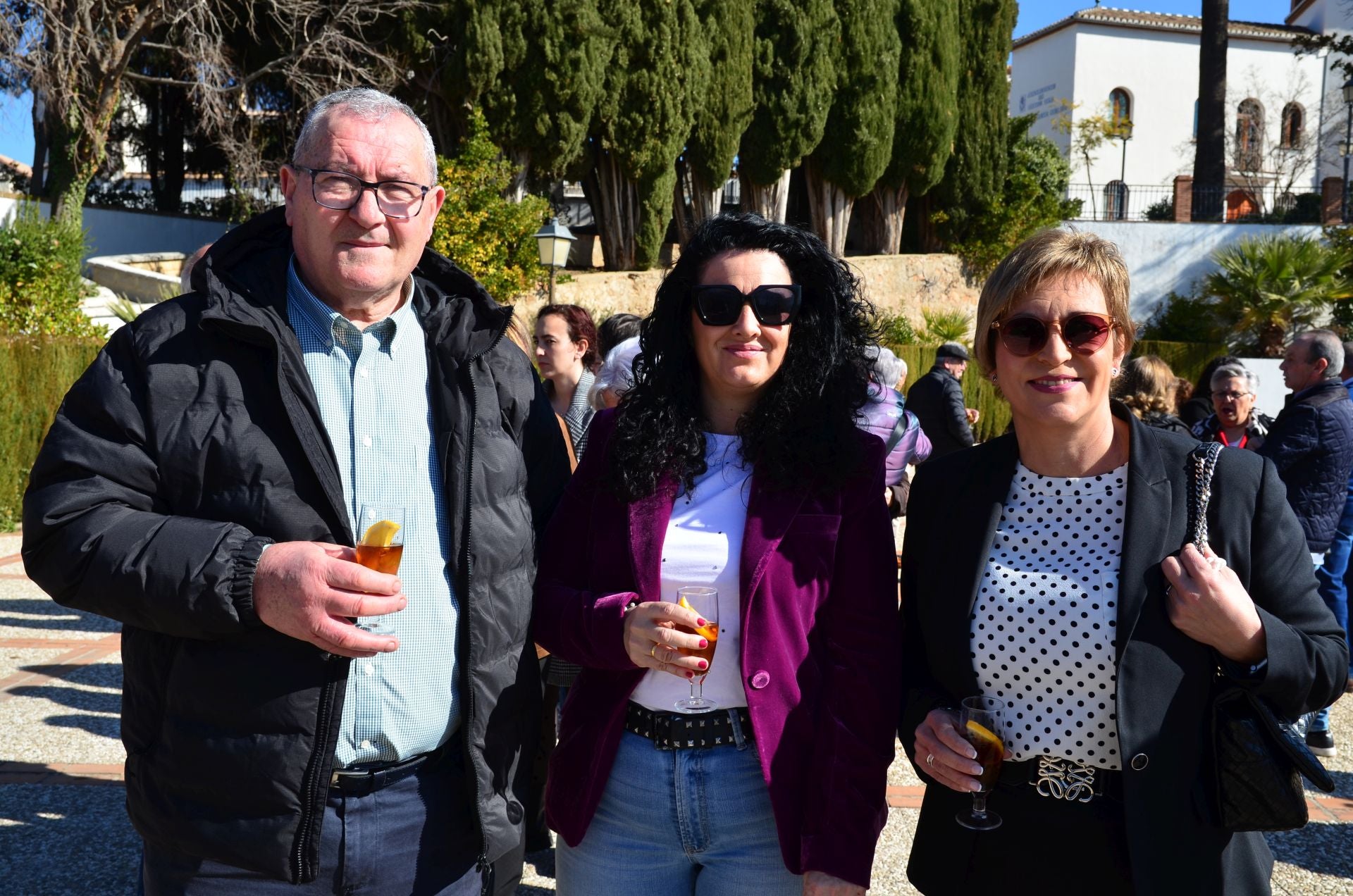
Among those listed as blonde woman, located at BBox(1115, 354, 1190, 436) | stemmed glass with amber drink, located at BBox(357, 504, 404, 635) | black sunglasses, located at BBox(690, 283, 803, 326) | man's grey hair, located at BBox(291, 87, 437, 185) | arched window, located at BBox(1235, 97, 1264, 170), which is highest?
arched window, located at BBox(1235, 97, 1264, 170)

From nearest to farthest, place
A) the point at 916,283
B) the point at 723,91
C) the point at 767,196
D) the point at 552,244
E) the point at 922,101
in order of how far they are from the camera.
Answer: the point at 552,244, the point at 723,91, the point at 767,196, the point at 922,101, the point at 916,283

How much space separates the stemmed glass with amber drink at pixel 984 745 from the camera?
2047mm

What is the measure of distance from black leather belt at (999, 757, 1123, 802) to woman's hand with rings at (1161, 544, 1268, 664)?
0.32 m

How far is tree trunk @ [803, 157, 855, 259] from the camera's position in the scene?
2511 cm

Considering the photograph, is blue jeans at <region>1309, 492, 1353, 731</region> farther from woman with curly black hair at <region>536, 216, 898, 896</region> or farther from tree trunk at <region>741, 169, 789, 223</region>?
tree trunk at <region>741, 169, 789, 223</region>

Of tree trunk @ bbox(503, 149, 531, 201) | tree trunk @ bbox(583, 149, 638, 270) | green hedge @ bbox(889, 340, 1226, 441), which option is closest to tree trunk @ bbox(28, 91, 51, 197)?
tree trunk @ bbox(503, 149, 531, 201)

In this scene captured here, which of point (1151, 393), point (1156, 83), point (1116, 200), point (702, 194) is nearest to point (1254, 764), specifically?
point (1151, 393)

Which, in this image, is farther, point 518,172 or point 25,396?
point 518,172

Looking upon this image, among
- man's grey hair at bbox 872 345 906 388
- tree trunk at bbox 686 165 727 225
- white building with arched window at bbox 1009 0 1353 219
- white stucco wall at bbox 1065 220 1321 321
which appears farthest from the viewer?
white building with arched window at bbox 1009 0 1353 219

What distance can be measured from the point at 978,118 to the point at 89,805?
26224mm

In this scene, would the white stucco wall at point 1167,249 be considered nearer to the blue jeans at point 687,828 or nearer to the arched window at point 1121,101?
the arched window at point 1121,101

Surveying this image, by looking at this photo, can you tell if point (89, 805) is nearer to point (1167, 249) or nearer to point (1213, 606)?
point (1213, 606)

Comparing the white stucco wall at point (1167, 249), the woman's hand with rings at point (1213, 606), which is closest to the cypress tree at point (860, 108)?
the white stucco wall at point (1167, 249)

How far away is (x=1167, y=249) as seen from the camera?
28.0 m
